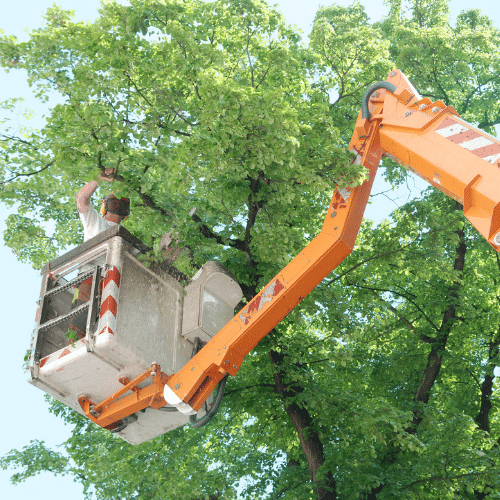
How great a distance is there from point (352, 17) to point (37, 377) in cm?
928

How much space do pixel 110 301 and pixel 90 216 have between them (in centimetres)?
177

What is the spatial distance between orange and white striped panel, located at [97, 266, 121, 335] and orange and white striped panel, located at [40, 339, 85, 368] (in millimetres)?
306

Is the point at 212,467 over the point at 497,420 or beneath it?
beneath

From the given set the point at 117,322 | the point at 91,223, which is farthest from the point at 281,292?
the point at 91,223

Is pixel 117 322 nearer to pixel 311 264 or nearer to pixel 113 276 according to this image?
pixel 113 276

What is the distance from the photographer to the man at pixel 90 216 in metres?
6.81

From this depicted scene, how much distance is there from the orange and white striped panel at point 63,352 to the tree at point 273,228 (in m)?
1.81

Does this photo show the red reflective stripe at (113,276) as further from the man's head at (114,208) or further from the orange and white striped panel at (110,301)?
the man's head at (114,208)

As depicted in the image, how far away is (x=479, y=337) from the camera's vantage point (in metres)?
12.9

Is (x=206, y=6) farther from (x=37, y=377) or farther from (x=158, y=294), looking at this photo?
(x=37, y=377)

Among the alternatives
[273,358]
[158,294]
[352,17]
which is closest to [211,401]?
[158,294]

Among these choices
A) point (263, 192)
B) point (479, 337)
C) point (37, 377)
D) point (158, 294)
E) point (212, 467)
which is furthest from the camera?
point (479, 337)

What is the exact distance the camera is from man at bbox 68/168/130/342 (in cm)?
681

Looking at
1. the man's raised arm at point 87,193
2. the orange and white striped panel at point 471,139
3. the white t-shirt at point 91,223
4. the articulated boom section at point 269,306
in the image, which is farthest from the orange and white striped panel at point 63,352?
the orange and white striped panel at point 471,139
